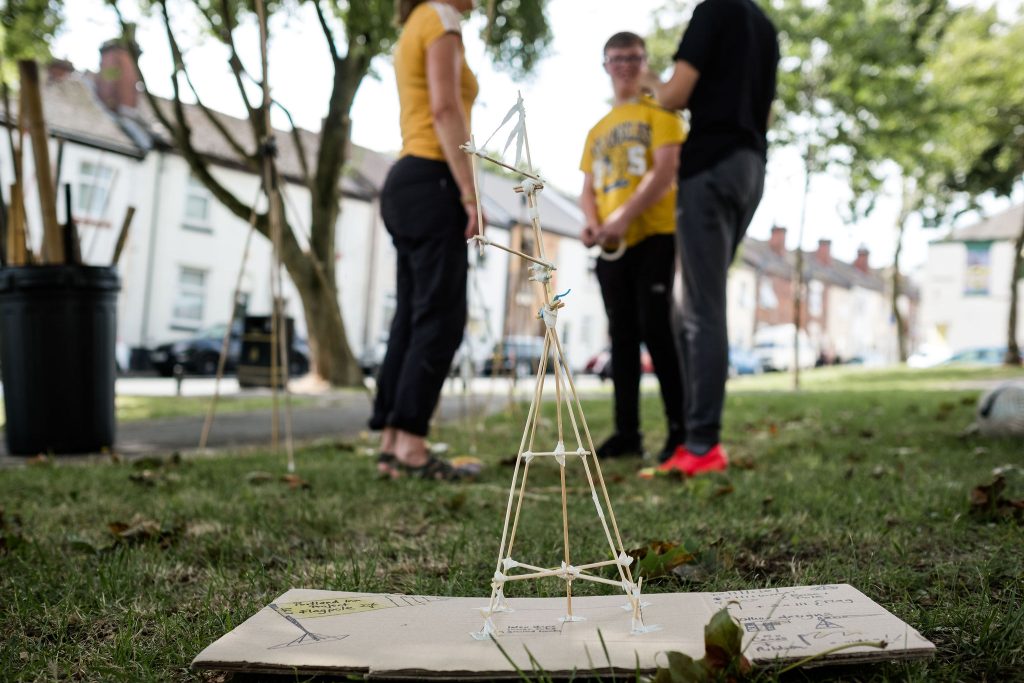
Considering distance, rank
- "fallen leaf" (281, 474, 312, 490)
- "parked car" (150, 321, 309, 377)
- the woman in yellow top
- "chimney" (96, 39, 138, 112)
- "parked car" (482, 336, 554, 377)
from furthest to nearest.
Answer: "chimney" (96, 39, 138, 112) < "parked car" (150, 321, 309, 377) < "parked car" (482, 336, 554, 377) < the woman in yellow top < "fallen leaf" (281, 474, 312, 490)

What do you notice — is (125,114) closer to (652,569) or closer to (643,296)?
(643,296)

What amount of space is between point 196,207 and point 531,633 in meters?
22.5

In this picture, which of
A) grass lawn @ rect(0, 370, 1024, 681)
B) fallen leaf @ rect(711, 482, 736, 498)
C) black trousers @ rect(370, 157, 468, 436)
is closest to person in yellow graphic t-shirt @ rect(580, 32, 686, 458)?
grass lawn @ rect(0, 370, 1024, 681)

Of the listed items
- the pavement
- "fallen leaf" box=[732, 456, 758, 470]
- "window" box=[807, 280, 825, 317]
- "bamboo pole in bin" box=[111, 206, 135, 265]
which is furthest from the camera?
"window" box=[807, 280, 825, 317]

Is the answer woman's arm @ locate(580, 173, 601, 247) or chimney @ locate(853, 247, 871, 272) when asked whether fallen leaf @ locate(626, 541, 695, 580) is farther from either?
chimney @ locate(853, 247, 871, 272)

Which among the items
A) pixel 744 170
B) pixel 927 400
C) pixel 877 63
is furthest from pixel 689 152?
pixel 877 63

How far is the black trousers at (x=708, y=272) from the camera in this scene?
2.98 meters

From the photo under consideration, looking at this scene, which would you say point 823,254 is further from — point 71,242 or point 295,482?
point 295,482

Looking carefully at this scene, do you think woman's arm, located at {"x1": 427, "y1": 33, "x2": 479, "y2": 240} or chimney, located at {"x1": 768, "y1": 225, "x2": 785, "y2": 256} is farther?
chimney, located at {"x1": 768, "y1": 225, "x2": 785, "y2": 256}

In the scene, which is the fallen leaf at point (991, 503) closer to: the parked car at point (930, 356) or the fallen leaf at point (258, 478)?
the fallen leaf at point (258, 478)

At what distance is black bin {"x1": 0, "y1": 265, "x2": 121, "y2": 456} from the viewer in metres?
3.84

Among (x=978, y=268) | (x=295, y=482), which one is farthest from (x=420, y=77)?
(x=978, y=268)

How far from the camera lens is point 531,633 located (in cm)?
116

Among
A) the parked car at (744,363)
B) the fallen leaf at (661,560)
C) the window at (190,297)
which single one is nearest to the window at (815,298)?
the parked car at (744,363)
